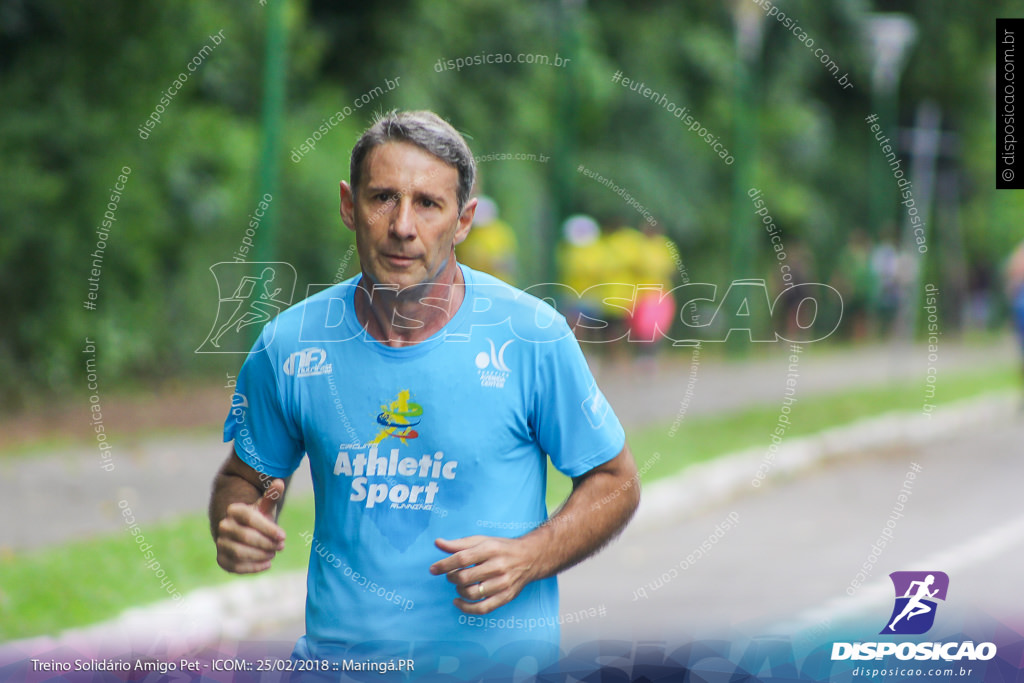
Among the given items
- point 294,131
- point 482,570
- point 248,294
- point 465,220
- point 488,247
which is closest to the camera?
point 482,570

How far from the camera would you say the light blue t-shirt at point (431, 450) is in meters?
2.37

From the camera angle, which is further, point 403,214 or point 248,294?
point 248,294

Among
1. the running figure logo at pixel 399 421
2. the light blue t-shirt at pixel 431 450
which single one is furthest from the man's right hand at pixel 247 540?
the running figure logo at pixel 399 421

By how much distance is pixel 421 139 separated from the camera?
232 cm

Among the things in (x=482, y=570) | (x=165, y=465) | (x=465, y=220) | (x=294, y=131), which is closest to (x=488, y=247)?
(x=165, y=465)

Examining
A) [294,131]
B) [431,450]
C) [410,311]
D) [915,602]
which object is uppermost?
[294,131]

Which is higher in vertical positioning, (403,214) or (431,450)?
(403,214)

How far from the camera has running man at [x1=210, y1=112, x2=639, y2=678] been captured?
2.35 m

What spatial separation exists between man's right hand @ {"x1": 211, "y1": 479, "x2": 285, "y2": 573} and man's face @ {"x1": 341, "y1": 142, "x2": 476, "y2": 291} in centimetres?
45

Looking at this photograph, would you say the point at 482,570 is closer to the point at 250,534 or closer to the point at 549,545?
the point at 549,545

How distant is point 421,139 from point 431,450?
523 mm

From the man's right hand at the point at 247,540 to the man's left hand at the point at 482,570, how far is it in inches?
10.9

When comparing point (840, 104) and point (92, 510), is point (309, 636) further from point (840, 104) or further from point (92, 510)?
point (840, 104)

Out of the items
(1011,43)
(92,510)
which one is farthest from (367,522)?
(92,510)
